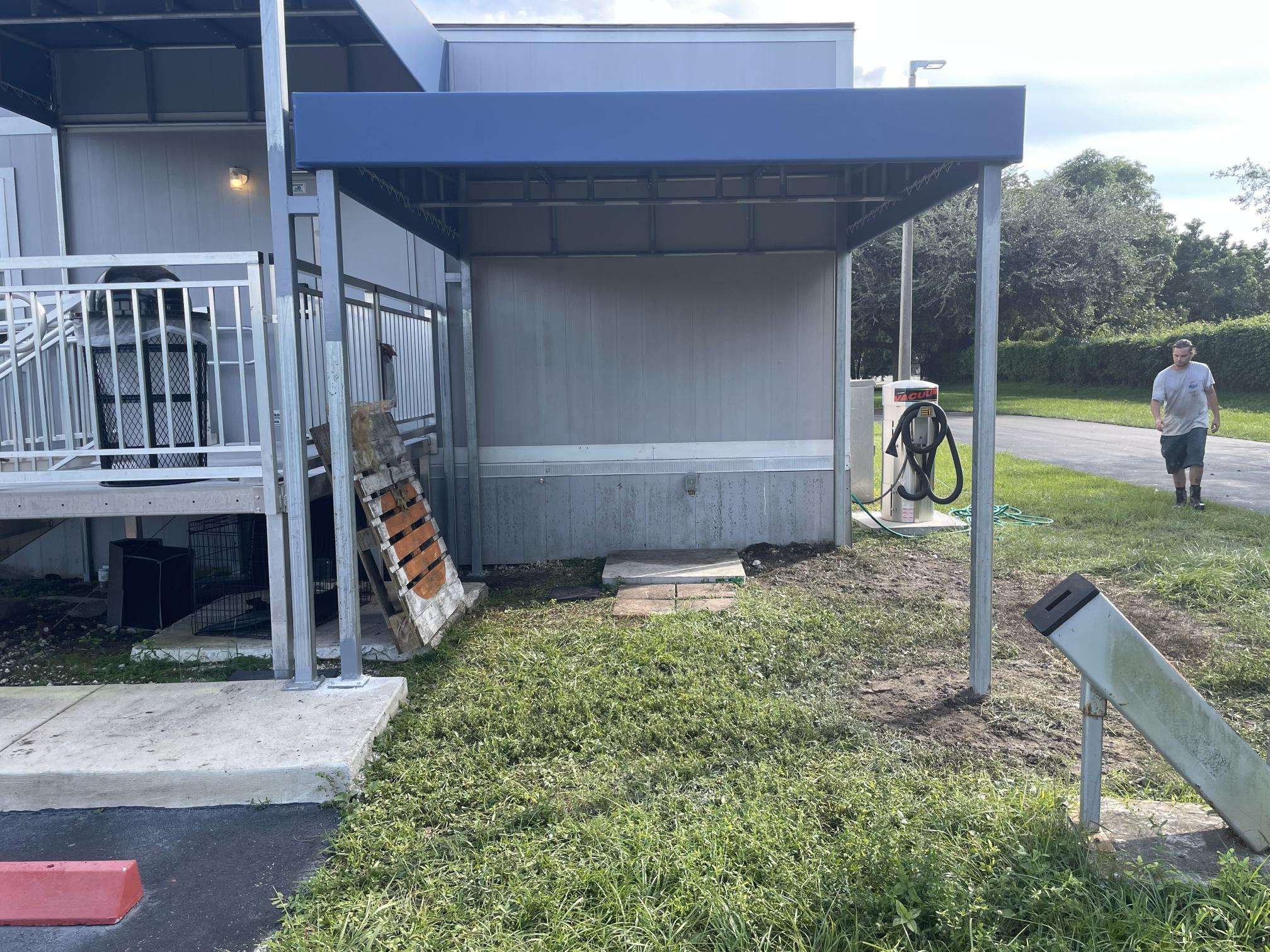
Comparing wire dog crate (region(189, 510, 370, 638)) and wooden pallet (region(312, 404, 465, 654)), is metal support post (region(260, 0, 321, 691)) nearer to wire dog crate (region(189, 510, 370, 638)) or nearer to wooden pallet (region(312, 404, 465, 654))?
wooden pallet (region(312, 404, 465, 654))

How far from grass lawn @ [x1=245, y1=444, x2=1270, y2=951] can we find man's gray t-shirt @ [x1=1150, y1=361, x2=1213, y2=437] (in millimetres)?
2831

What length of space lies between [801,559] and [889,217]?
271 cm

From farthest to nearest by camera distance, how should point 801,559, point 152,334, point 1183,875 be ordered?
point 801,559 → point 152,334 → point 1183,875

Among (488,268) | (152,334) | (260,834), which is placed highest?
(488,268)

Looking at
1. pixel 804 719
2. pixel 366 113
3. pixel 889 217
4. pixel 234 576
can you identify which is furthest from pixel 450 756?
pixel 889 217

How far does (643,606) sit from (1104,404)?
20720mm

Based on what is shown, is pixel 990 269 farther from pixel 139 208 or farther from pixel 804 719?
pixel 139 208

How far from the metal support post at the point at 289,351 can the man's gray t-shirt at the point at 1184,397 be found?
7881 mm

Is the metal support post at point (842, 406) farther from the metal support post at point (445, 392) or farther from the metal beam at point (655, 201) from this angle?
the metal support post at point (445, 392)

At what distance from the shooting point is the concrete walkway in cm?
1018

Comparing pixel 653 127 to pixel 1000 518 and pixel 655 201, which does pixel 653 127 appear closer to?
pixel 655 201

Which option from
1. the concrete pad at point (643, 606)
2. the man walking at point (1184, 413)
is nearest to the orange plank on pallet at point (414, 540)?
the concrete pad at point (643, 606)

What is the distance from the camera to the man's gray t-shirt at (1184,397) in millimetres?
8578

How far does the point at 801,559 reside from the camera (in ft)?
23.4
